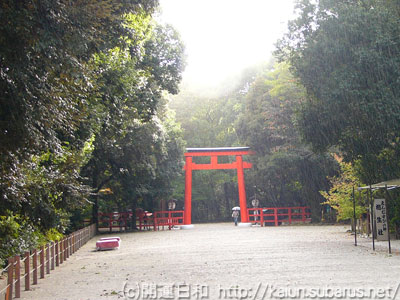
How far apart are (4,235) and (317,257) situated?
7575 millimetres

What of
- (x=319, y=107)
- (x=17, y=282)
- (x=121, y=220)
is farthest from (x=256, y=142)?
(x=17, y=282)

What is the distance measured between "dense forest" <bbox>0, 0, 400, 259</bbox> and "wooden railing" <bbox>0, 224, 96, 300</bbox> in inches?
22.2

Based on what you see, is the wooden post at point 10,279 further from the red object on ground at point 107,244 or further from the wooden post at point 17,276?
the red object on ground at point 107,244

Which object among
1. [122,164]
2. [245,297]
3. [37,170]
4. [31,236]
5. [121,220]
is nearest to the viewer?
[245,297]

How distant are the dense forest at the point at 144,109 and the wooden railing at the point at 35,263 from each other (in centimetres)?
56

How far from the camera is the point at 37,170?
11.6 meters

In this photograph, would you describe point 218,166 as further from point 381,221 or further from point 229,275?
point 229,275

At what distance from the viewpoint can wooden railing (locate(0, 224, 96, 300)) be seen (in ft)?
28.4

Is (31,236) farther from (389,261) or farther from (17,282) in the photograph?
(389,261)

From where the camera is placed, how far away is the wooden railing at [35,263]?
8.64 meters

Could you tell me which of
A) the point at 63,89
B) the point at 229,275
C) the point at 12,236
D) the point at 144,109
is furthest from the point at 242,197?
the point at 63,89

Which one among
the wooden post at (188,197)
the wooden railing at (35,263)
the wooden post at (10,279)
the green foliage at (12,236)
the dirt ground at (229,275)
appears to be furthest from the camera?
the wooden post at (188,197)

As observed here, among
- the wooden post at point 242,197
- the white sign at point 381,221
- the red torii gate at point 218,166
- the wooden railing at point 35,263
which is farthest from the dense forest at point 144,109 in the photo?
the white sign at point 381,221

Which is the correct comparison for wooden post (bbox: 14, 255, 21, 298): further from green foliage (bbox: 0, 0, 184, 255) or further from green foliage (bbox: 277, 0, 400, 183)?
green foliage (bbox: 277, 0, 400, 183)
